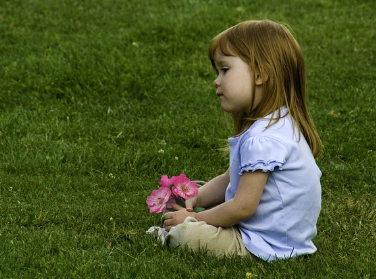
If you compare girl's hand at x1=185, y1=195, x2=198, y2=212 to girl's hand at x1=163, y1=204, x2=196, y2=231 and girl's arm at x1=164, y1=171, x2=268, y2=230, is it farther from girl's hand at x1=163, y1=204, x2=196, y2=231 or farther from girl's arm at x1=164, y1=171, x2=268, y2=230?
girl's arm at x1=164, y1=171, x2=268, y2=230

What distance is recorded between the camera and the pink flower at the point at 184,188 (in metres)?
3.90

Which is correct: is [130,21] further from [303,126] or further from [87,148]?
[303,126]

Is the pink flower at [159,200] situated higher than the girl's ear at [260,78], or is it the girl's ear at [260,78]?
the girl's ear at [260,78]

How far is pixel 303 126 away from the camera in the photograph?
12.4 feet

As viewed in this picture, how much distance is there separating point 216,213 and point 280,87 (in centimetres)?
72

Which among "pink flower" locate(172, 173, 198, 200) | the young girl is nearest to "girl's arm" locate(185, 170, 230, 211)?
"pink flower" locate(172, 173, 198, 200)

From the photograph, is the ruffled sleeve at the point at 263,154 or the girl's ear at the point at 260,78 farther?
the girl's ear at the point at 260,78

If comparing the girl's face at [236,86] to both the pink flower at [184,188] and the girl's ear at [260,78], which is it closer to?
the girl's ear at [260,78]

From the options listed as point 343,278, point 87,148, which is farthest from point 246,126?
point 87,148

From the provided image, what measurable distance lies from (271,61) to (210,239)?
949mm

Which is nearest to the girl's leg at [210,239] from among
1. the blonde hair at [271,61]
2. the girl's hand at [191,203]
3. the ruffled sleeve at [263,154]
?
the girl's hand at [191,203]

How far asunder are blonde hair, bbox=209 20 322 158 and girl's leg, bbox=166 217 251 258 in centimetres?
57

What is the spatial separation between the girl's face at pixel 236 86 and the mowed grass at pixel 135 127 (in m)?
0.79

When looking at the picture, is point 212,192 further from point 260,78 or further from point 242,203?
point 260,78
